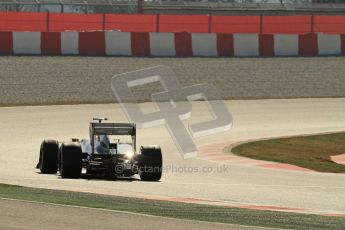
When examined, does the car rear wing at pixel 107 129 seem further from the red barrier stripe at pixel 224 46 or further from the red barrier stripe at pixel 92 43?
the red barrier stripe at pixel 224 46

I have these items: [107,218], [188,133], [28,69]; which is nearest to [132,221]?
[107,218]

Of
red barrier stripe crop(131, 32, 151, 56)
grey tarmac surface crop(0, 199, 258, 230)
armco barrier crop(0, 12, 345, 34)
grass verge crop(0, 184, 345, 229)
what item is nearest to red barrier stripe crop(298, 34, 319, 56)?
red barrier stripe crop(131, 32, 151, 56)

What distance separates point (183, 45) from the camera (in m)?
35.6

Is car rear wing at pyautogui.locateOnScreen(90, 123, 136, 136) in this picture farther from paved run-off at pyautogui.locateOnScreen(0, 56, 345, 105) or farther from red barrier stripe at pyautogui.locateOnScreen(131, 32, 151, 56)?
red barrier stripe at pyautogui.locateOnScreen(131, 32, 151, 56)

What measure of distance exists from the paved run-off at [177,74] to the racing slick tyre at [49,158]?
35.1 ft

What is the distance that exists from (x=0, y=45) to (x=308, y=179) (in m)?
17.2

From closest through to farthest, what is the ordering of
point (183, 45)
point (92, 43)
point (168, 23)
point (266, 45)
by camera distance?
1. point (92, 43)
2. point (183, 45)
3. point (266, 45)
4. point (168, 23)

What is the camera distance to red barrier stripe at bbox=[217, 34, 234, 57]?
3609 cm

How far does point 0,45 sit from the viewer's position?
33062 millimetres

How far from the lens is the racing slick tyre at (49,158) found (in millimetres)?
16641

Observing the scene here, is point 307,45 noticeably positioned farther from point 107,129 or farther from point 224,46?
point 107,129

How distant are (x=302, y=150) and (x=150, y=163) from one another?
6259 mm

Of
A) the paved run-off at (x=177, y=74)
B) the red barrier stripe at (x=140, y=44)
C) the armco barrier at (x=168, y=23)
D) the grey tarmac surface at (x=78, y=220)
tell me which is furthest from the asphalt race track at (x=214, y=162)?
the armco barrier at (x=168, y=23)

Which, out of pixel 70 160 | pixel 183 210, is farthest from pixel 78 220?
pixel 70 160
